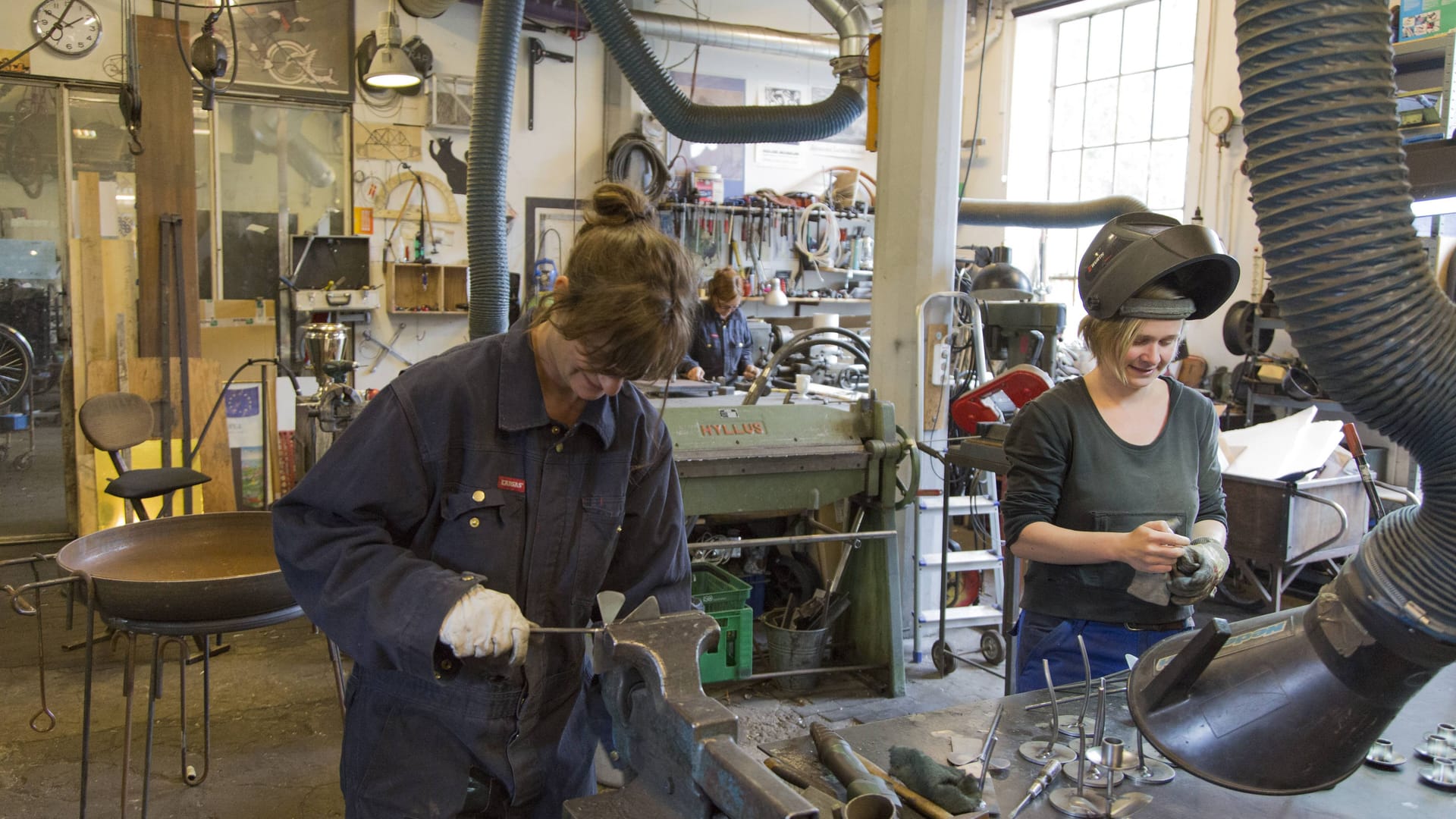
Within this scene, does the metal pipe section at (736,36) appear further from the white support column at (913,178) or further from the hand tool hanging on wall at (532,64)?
the white support column at (913,178)

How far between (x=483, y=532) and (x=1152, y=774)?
36.9 inches

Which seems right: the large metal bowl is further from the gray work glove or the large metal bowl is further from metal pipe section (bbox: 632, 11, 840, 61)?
metal pipe section (bbox: 632, 11, 840, 61)

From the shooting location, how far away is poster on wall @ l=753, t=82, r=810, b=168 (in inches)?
305

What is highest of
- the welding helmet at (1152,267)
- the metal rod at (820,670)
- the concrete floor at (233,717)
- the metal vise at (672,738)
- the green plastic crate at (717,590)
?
the welding helmet at (1152,267)

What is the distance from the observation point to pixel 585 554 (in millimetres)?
1412

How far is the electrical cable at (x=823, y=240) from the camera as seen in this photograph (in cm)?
761

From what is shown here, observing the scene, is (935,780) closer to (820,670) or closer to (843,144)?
(820,670)

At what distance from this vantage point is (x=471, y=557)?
52.8 inches

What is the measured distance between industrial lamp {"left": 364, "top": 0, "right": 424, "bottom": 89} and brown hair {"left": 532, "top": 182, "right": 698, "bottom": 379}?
4.76m

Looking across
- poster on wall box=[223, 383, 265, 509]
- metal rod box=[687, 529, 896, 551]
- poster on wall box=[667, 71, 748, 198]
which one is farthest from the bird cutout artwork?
metal rod box=[687, 529, 896, 551]

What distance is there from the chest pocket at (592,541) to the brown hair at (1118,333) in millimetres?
879

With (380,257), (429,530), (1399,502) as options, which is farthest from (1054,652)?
(380,257)

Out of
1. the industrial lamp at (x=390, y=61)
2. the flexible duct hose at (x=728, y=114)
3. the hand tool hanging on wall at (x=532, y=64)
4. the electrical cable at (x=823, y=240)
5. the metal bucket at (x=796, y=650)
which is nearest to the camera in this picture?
the metal bucket at (x=796, y=650)

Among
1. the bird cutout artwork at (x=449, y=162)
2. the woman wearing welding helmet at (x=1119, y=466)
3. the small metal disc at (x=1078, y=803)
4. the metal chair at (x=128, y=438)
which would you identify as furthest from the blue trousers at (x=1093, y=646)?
the bird cutout artwork at (x=449, y=162)
